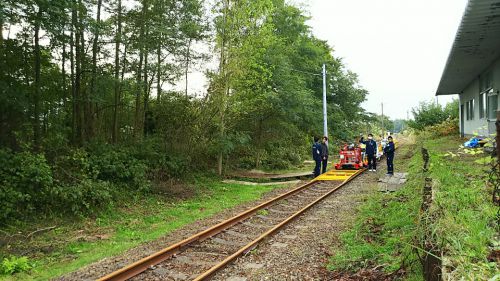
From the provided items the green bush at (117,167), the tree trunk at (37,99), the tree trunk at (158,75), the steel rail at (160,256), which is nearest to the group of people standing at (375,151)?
the steel rail at (160,256)

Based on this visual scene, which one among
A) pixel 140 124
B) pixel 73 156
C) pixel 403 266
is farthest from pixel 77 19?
pixel 403 266

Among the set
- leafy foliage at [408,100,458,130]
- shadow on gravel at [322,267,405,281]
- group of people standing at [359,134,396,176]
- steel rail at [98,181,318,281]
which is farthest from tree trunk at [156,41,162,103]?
leafy foliage at [408,100,458,130]

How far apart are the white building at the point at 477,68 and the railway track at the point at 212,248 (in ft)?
14.8

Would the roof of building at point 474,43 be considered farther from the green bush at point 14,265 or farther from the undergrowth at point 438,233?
the green bush at point 14,265

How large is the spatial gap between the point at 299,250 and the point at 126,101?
12060 mm

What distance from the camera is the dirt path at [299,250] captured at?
586cm

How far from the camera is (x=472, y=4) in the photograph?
9.20m

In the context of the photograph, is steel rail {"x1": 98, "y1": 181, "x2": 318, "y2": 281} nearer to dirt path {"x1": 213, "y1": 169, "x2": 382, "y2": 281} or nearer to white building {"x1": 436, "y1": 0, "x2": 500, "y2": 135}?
dirt path {"x1": 213, "y1": 169, "x2": 382, "y2": 281}

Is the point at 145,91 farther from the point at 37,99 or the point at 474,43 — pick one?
the point at 474,43

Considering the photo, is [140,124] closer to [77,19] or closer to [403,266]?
[77,19]

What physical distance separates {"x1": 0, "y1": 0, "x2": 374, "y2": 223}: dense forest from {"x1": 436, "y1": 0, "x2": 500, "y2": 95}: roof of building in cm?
785

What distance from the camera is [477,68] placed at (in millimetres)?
18359

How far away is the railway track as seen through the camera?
5926 millimetres

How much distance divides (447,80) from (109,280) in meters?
22.2
